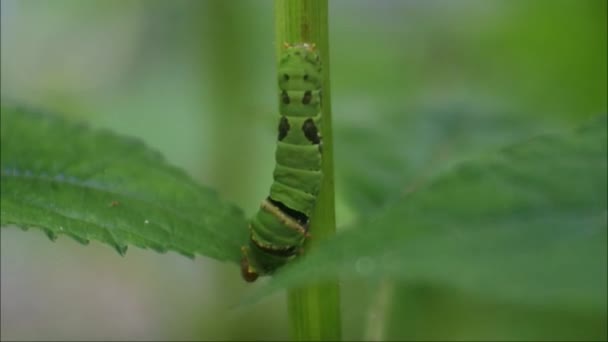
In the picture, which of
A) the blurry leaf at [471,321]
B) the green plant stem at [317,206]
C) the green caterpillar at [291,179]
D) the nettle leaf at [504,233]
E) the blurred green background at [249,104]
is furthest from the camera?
the blurred green background at [249,104]

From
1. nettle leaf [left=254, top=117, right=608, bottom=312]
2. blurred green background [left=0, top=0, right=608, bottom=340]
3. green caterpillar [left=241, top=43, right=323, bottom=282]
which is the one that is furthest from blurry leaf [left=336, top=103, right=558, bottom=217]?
nettle leaf [left=254, top=117, right=608, bottom=312]

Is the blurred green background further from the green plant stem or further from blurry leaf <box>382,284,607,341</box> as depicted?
the green plant stem

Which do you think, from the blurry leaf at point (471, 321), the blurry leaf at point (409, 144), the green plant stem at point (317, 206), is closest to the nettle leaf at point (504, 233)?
the green plant stem at point (317, 206)

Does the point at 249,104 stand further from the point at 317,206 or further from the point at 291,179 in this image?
the point at 317,206

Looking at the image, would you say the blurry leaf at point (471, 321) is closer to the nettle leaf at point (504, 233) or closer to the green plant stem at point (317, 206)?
the green plant stem at point (317, 206)

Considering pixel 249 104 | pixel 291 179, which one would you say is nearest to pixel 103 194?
pixel 291 179

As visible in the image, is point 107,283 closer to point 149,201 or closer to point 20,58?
point 20,58

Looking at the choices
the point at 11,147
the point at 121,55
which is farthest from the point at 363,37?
the point at 11,147

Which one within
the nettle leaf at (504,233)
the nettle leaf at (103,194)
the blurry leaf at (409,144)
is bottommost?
the blurry leaf at (409,144)
